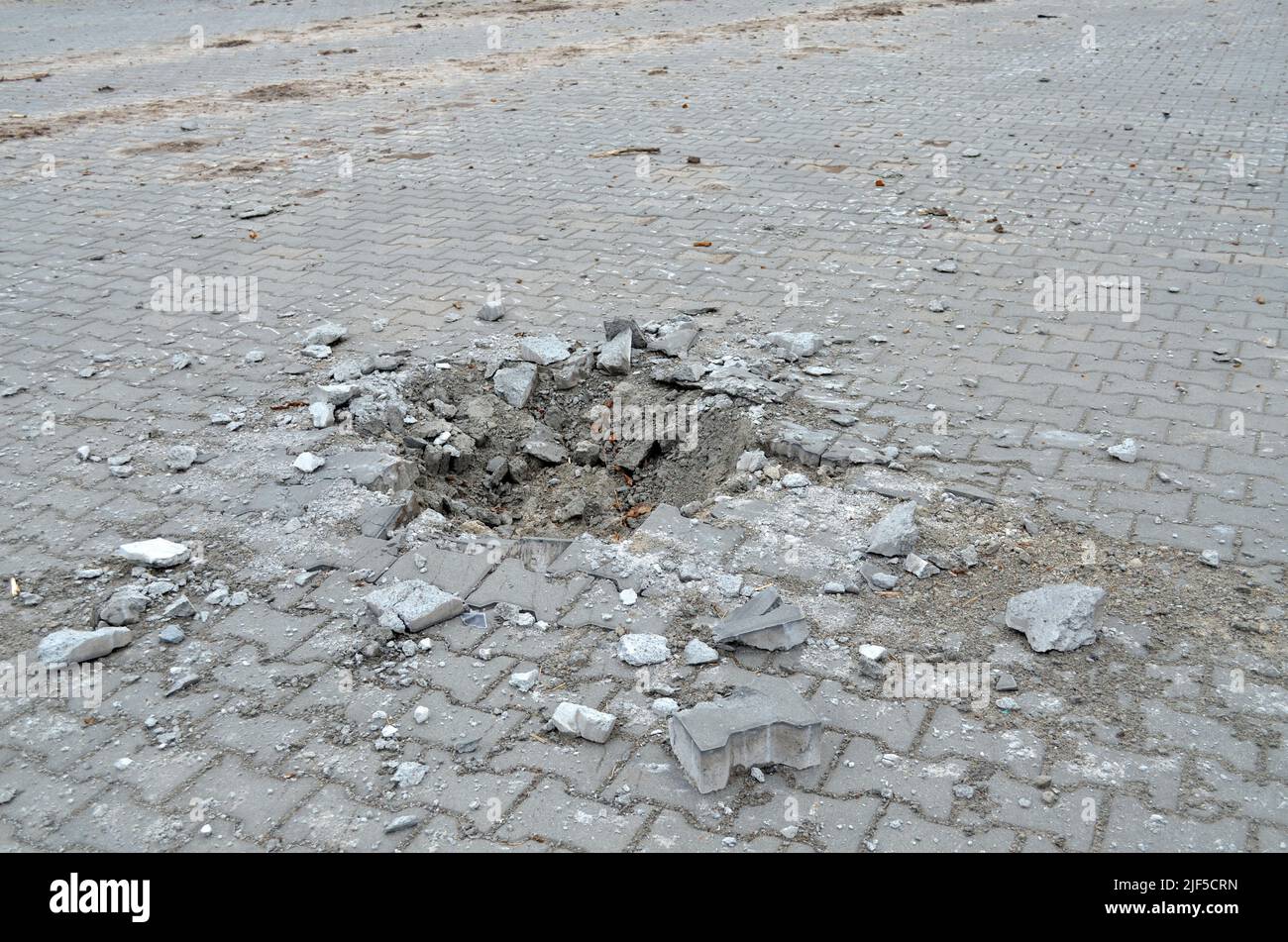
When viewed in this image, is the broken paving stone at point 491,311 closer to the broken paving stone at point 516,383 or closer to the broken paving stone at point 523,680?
the broken paving stone at point 516,383

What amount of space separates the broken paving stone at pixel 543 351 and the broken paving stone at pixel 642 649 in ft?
7.80

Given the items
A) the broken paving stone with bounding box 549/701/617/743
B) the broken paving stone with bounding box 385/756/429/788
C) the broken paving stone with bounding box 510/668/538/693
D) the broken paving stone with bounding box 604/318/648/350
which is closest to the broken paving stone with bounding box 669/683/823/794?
the broken paving stone with bounding box 549/701/617/743

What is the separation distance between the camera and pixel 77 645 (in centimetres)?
358

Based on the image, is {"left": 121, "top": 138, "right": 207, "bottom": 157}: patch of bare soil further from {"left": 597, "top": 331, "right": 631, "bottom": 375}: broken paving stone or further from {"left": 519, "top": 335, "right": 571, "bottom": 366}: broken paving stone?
{"left": 597, "top": 331, "right": 631, "bottom": 375}: broken paving stone

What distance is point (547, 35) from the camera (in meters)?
16.2

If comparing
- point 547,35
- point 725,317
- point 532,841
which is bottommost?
point 532,841

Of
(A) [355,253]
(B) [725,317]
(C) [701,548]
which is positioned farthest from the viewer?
(A) [355,253]

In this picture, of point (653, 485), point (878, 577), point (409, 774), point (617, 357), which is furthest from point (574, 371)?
point (409, 774)

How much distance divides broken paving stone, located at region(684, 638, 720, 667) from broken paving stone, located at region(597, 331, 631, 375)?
7.51ft

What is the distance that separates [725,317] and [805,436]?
5.06 feet

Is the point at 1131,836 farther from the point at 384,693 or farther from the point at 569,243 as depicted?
the point at 569,243

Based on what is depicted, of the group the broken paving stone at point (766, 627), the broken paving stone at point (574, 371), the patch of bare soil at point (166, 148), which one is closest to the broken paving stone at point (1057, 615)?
the broken paving stone at point (766, 627)

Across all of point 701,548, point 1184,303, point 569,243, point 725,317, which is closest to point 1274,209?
point 1184,303

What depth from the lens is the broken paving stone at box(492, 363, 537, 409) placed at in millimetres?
5352
